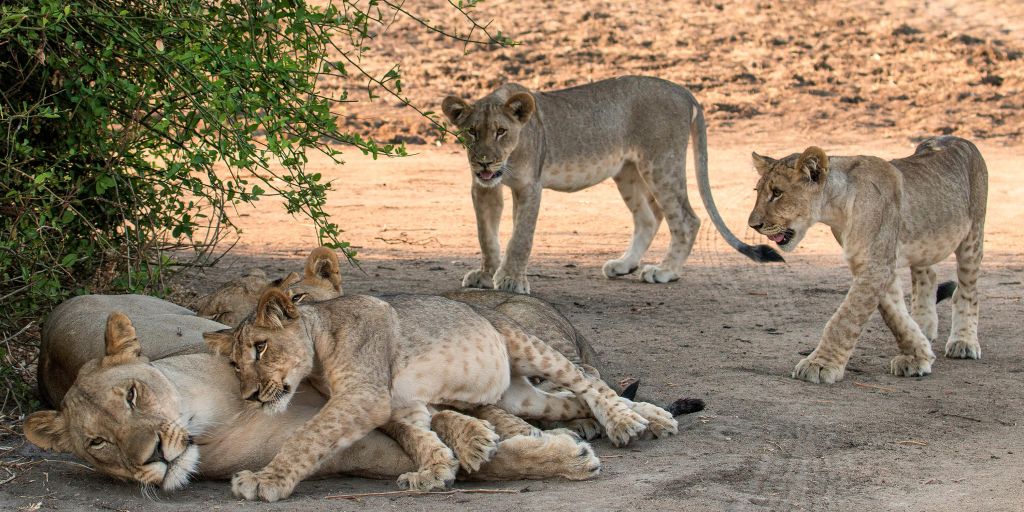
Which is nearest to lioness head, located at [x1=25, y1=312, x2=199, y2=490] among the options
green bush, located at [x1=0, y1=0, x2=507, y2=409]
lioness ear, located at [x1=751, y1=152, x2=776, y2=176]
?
green bush, located at [x1=0, y1=0, x2=507, y2=409]

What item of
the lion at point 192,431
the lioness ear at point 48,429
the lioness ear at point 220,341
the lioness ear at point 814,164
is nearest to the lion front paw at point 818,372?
the lioness ear at point 814,164

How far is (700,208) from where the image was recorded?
11508mm

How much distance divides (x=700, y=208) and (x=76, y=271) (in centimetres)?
628

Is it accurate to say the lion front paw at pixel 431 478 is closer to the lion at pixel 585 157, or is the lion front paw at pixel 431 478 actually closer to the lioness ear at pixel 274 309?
the lioness ear at pixel 274 309

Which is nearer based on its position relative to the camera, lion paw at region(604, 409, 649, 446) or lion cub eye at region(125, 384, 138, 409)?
lion cub eye at region(125, 384, 138, 409)

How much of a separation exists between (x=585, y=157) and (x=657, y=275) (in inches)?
38.3

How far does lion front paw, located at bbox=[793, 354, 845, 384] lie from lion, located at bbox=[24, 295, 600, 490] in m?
1.93

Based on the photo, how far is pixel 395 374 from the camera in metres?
4.67

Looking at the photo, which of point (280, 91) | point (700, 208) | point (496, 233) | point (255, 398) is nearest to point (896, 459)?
point (255, 398)

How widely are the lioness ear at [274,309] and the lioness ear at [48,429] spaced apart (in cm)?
68

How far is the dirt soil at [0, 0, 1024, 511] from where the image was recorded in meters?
4.42

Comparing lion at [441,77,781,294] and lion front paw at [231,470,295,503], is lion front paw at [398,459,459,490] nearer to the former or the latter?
lion front paw at [231,470,295,503]

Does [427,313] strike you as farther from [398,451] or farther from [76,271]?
[76,271]

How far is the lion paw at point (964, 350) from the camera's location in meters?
6.81
